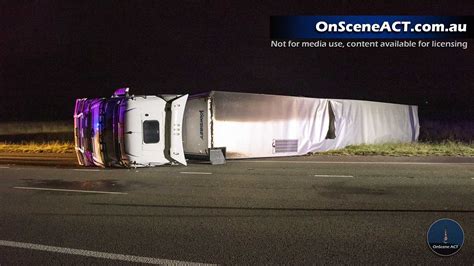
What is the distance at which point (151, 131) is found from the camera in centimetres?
1120

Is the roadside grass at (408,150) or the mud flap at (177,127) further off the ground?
the mud flap at (177,127)

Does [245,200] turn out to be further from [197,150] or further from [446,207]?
[197,150]

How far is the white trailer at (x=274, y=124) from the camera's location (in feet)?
41.2

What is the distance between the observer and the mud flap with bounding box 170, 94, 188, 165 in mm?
11355

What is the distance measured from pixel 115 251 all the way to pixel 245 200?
3023 mm

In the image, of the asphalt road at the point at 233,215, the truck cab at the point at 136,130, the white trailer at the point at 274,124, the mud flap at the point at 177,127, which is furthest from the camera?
the white trailer at the point at 274,124

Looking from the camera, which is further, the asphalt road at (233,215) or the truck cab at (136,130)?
the truck cab at (136,130)

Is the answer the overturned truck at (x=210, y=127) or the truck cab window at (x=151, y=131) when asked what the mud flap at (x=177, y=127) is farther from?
the truck cab window at (x=151, y=131)

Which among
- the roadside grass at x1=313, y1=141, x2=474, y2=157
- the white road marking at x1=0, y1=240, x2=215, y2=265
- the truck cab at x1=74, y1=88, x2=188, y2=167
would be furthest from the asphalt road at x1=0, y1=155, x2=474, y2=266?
the roadside grass at x1=313, y1=141, x2=474, y2=157

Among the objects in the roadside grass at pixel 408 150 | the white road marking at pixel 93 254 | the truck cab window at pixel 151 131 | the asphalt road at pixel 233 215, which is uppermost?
the truck cab window at pixel 151 131

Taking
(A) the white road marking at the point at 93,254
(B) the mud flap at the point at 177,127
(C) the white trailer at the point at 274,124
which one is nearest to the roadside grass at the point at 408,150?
(C) the white trailer at the point at 274,124

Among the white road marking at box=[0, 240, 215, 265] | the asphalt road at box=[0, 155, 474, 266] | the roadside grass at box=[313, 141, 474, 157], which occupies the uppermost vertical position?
the roadside grass at box=[313, 141, 474, 157]

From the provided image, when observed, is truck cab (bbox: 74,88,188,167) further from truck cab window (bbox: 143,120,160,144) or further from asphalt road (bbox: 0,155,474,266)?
asphalt road (bbox: 0,155,474,266)

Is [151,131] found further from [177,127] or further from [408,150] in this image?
[408,150]
